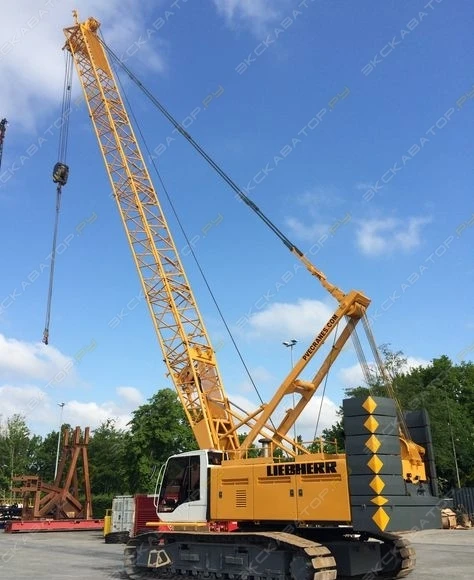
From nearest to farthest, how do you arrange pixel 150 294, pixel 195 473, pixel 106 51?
pixel 195 473
pixel 150 294
pixel 106 51

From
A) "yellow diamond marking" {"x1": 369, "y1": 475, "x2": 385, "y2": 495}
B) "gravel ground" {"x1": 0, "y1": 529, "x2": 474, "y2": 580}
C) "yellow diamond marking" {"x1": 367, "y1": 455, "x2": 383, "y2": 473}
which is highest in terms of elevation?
"yellow diamond marking" {"x1": 367, "y1": 455, "x2": 383, "y2": 473}

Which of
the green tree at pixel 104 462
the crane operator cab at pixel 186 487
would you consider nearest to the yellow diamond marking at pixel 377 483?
the crane operator cab at pixel 186 487

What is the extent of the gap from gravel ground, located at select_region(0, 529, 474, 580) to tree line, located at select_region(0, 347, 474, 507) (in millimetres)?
10026

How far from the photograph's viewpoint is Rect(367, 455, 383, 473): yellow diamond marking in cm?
1008

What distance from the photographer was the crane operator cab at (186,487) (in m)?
13.1

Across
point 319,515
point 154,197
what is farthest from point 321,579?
point 154,197

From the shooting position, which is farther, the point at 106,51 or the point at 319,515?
the point at 106,51

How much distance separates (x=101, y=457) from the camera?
65.1 meters

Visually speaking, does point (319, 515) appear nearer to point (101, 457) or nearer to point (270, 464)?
point (270, 464)

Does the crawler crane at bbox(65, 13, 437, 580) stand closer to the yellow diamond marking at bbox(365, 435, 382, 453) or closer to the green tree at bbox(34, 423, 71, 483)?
the yellow diamond marking at bbox(365, 435, 382, 453)

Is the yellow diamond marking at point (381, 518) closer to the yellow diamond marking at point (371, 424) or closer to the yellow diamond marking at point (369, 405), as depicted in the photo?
the yellow diamond marking at point (371, 424)

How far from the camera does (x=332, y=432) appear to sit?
50.1m

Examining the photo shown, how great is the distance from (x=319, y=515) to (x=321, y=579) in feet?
3.71

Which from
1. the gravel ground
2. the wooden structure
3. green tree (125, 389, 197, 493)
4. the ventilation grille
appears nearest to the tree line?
green tree (125, 389, 197, 493)
